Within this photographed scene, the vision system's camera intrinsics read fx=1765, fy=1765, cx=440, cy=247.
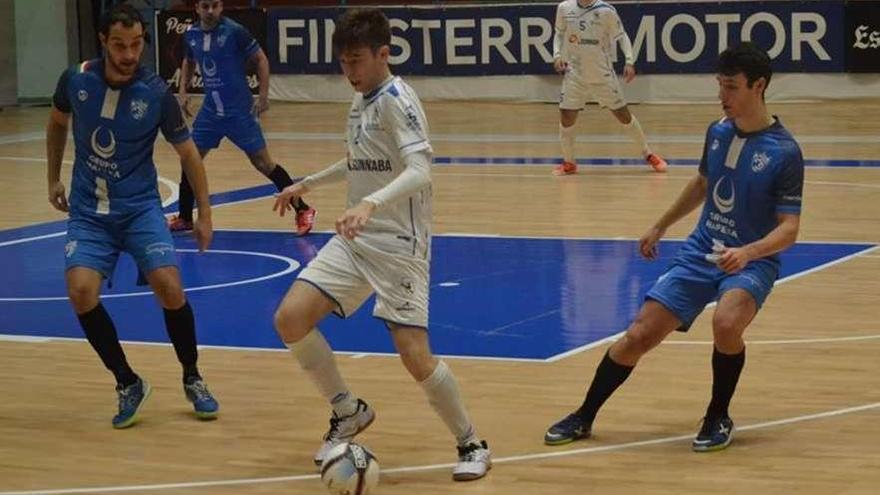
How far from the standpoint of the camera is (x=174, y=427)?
8.16 m

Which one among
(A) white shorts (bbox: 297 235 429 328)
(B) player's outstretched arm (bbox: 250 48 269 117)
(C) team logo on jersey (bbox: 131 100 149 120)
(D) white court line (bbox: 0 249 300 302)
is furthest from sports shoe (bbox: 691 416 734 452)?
(B) player's outstretched arm (bbox: 250 48 269 117)

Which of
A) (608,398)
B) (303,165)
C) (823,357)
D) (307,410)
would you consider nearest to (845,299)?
(823,357)

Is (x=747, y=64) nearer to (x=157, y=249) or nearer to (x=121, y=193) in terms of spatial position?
(x=157, y=249)

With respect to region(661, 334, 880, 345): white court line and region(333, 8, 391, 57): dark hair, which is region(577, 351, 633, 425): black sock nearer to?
region(333, 8, 391, 57): dark hair

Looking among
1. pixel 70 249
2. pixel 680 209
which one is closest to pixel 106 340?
pixel 70 249

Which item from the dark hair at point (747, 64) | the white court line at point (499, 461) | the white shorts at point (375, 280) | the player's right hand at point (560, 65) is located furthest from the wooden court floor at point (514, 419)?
the player's right hand at point (560, 65)

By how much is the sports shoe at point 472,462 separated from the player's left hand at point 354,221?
1.11 m

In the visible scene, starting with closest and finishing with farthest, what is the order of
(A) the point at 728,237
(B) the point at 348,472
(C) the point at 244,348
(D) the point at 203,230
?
(B) the point at 348,472 → (A) the point at 728,237 → (D) the point at 203,230 → (C) the point at 244,348

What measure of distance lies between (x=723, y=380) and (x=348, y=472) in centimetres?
185

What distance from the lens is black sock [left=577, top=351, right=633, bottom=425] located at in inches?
303

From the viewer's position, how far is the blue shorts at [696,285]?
745 centimetres

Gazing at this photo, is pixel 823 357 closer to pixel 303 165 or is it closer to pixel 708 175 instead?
pixel 708 175

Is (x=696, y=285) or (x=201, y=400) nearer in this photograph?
(x=696, y=285)

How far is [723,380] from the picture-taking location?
7551 mm
